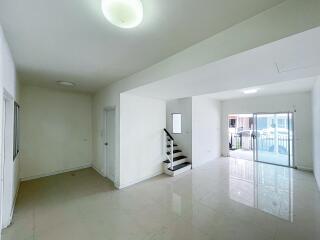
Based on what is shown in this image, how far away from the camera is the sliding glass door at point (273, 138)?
5.12 metres

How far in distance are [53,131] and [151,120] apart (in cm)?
289

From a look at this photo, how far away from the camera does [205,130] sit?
18.4ft

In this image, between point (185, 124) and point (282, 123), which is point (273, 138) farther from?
point (185, 124)

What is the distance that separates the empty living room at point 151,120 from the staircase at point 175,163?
3cm

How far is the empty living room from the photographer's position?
1361 millimetres

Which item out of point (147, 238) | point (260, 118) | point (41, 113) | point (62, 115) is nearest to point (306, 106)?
point (260, 118)

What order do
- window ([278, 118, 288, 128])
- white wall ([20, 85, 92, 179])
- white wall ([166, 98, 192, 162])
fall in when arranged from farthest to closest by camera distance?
1. window ([278, 118, 288, 128])
2. white wall ([166, 98, 192, 162])
3. white wall ([20, 85, 92, 179])

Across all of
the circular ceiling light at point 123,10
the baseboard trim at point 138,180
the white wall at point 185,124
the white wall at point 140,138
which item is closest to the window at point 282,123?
the white wall at point 185,124

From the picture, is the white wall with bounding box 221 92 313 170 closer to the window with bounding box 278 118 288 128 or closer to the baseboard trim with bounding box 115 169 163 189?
the window with bounding box 278 118 288 128

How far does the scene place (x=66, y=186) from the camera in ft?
11.5

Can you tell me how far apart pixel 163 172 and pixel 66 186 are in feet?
8.24

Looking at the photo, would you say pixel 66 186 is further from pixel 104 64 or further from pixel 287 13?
pixel 287 13

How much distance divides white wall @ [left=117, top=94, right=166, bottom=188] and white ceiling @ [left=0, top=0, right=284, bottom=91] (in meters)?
1.33

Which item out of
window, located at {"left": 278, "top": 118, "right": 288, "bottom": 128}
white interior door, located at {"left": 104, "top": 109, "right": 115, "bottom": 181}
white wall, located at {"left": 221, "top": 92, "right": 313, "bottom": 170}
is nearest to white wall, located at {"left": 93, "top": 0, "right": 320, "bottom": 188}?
white interior door, located at {"left": 104, "top": 109, "right": 115, "bottom": 181}
